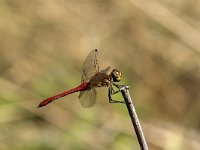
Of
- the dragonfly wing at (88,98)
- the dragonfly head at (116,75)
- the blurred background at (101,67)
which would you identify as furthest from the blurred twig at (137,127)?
the blurred background at (101,67)

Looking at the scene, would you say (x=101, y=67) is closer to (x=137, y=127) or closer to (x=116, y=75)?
(x=116, y=75)

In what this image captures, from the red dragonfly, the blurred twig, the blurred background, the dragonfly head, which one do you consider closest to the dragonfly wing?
the red dragonfly

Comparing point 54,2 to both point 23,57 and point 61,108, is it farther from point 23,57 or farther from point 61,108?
point 61,108

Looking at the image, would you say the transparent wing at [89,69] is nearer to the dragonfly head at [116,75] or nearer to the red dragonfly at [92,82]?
the red dragonfly at [92,82]

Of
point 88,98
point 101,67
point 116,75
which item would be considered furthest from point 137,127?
point 101,67

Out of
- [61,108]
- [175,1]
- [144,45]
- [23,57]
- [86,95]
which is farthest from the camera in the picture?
[175,1]

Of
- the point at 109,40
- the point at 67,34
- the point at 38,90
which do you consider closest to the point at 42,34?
the point at 67,34
